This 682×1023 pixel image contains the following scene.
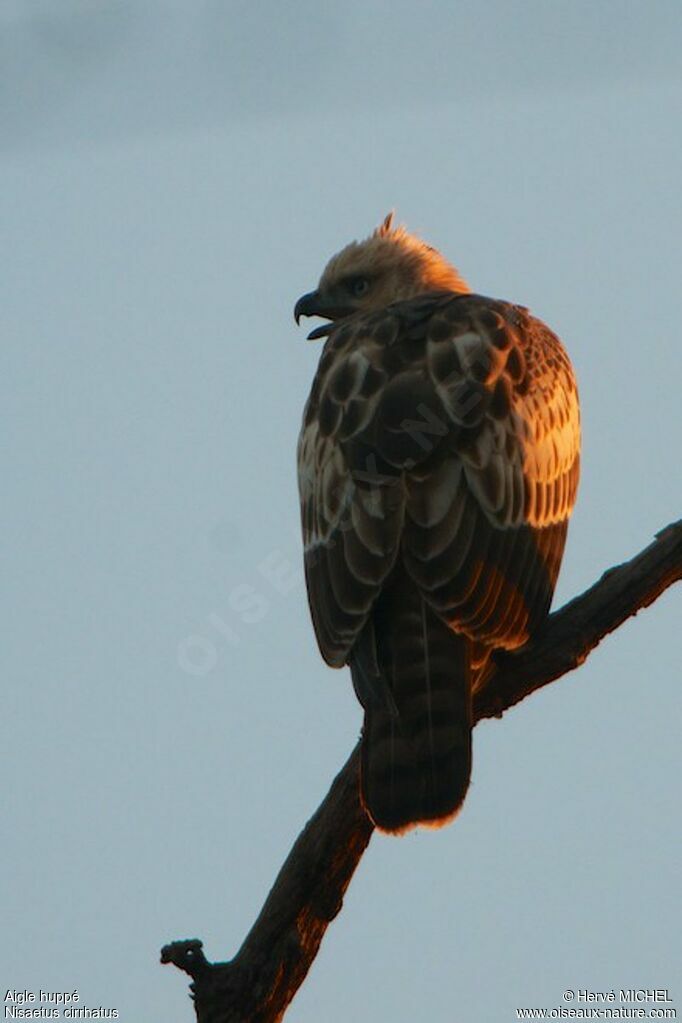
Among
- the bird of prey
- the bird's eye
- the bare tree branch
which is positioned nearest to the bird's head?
the bird's eye

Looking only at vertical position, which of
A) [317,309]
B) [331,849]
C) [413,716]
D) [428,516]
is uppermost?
[317,309]

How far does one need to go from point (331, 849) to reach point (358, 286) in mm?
4604

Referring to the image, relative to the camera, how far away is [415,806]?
6445 mm

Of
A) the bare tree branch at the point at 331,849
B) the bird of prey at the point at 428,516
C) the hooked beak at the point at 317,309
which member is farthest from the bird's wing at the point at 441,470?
the hooked beak at the point at 317,309

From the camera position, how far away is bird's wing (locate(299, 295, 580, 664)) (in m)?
6.79

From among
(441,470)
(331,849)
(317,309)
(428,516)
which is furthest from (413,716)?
(317,309)

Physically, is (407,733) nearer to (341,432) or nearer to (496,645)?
(496,645)

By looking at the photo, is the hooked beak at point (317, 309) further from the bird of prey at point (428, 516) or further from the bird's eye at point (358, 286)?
the bird of prey at point (428, 516)

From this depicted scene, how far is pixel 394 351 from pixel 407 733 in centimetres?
205

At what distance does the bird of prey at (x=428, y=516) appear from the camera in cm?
659

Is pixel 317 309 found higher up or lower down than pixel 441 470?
higher up

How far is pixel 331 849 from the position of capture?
645 centimetres

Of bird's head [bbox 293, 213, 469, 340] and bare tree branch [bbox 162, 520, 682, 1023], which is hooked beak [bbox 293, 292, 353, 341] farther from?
bare tree branch [bbox 162, 520, 682, 1023]

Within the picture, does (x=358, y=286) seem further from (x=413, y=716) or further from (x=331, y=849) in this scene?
(x=331, y=849)
